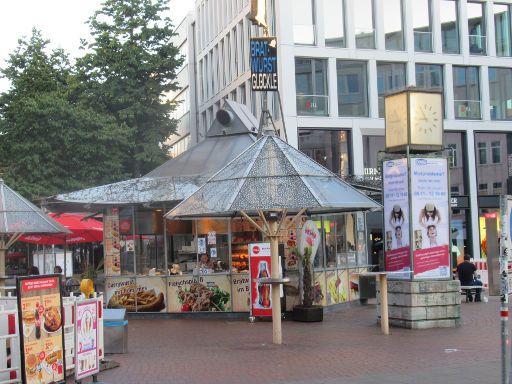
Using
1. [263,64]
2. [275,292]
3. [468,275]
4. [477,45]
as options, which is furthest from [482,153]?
[275,292]

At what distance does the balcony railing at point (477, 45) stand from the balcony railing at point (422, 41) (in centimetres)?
258

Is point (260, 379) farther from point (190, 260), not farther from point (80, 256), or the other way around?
point (80, 256)

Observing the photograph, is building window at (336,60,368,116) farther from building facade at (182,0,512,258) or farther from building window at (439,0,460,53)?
building window at (439,0,460,53)

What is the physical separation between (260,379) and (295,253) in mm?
8394

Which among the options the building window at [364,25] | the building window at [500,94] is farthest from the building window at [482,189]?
the building window at [364,25]

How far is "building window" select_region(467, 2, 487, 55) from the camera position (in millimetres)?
41969

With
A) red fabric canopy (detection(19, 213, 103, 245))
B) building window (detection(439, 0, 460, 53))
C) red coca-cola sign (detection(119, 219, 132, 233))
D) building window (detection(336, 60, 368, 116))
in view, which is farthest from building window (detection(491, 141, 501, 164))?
red coca-cola sign (detection(119, 219, 132, 233))

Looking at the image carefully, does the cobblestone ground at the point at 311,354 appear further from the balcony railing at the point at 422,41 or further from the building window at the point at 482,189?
the balcony railing at the point at 422,41

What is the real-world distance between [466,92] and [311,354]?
3174 cm

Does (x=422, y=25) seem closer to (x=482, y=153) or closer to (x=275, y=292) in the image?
(x=482, y=153)

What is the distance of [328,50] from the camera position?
38406mm

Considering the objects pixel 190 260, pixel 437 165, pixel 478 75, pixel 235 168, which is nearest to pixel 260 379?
pixel 235 168

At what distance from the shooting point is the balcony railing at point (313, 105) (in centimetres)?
3784

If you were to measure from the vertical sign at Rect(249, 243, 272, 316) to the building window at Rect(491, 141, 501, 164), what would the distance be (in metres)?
27.2
